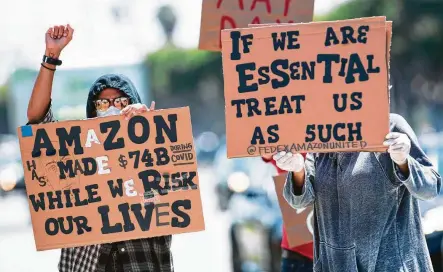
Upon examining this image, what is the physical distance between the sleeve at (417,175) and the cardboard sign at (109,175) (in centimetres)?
104

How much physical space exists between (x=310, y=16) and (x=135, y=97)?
5.74ft

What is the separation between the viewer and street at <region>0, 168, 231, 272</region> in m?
9.80

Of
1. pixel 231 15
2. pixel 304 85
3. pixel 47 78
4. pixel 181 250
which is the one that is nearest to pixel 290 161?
pixel 304 85

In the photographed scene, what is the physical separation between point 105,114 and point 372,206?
1413 millimetres

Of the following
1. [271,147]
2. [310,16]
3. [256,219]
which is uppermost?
[310,16]

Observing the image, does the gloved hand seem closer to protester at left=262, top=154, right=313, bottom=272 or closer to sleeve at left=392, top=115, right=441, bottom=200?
sleeve at left=392, top=115, right=441, bottom=200

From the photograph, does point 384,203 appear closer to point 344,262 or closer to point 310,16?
point 344,262

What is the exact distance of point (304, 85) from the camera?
3.58 meters

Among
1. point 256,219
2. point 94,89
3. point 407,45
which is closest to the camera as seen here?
point 94,89

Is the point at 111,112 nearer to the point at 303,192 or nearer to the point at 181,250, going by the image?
the point at 303,192

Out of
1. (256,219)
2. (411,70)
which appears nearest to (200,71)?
(411,70)

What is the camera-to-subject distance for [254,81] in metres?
3.59

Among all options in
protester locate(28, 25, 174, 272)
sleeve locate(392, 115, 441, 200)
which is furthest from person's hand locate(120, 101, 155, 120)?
sleeve locate(392, 115, 441, 200)

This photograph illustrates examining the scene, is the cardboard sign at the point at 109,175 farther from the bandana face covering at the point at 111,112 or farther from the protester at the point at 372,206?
the protester at the point at 372,206
